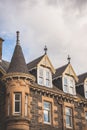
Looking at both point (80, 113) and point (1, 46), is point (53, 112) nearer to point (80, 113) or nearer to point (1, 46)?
point (80, 113)

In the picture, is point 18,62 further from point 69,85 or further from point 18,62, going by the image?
point 69,85

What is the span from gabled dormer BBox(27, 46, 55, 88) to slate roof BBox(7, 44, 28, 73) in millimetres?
1940

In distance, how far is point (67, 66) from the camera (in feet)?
123

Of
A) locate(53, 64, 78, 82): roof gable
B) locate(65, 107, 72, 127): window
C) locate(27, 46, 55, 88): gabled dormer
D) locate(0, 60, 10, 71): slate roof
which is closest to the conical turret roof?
locate(0, 60, 10, 71): slate roof

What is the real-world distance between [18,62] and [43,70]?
3.48 meters

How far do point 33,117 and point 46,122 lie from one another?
6.25 ft

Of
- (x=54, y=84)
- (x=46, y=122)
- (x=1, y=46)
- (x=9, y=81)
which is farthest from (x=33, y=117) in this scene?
(x=1, y=46)

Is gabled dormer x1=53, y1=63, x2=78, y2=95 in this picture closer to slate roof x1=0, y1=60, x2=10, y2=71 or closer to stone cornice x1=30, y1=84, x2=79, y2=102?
stone cornice x1=30, y1=84, x2=79, y2=102

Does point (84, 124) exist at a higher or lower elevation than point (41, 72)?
lower

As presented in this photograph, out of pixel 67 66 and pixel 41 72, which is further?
pixel 67 66

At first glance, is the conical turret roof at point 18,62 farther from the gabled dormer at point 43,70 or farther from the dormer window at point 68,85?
the dormer window at point 68,85

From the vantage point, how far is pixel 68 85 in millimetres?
36750

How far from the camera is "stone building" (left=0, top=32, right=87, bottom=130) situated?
1200 inches

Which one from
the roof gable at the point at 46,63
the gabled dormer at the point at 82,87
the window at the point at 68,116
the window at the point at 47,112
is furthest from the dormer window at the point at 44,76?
the gabled dormer at the point at 82,87
